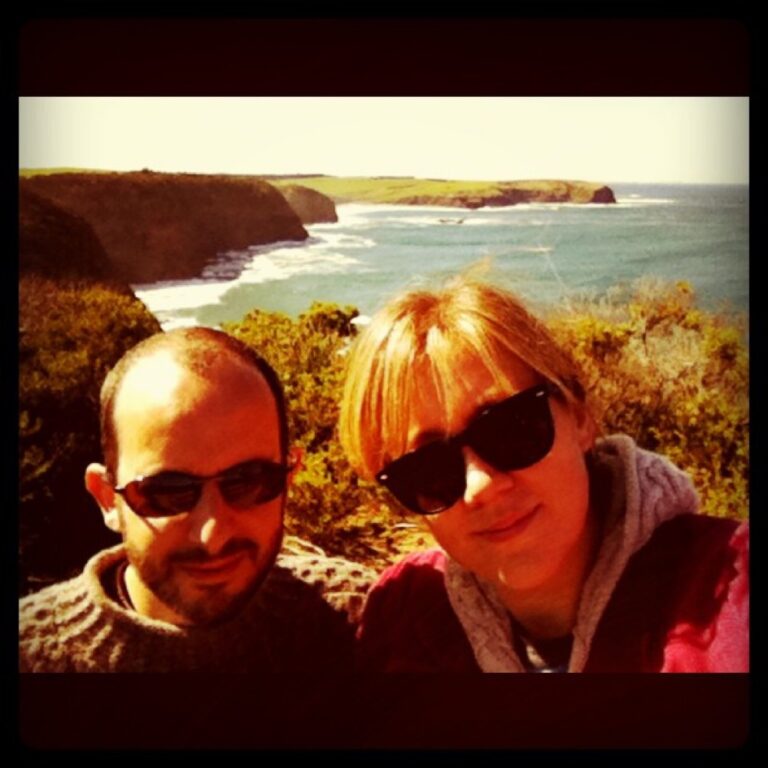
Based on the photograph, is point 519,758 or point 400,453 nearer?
point 400,453

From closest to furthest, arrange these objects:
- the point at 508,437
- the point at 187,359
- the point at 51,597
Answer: the point at 508,437 → the point at 187,359 → the point at 51,597

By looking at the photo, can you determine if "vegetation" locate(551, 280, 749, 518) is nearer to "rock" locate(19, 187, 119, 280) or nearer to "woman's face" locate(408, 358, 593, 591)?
"woman's face" locate(408, 358, 593, 591)

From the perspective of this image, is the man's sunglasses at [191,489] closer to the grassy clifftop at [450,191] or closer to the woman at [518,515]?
the woman at [518,515]

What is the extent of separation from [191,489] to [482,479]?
0.75 m

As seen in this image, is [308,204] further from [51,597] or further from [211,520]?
[51,597]

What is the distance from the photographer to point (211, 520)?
3141mm

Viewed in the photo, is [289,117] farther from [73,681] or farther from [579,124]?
[73,681]

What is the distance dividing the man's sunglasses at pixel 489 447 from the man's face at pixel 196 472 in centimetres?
39

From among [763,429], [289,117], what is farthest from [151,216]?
[763,429]

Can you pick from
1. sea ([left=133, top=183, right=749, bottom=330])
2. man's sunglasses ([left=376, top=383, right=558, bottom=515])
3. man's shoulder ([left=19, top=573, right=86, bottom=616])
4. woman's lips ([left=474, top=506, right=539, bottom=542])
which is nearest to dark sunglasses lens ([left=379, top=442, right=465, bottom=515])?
man's sunglasses ([left=376, top=383, right=558, bottom=515])

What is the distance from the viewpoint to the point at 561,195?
3.31m

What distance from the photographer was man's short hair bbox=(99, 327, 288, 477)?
3.20 m

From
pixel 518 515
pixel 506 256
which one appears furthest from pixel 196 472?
pixel 506 256
